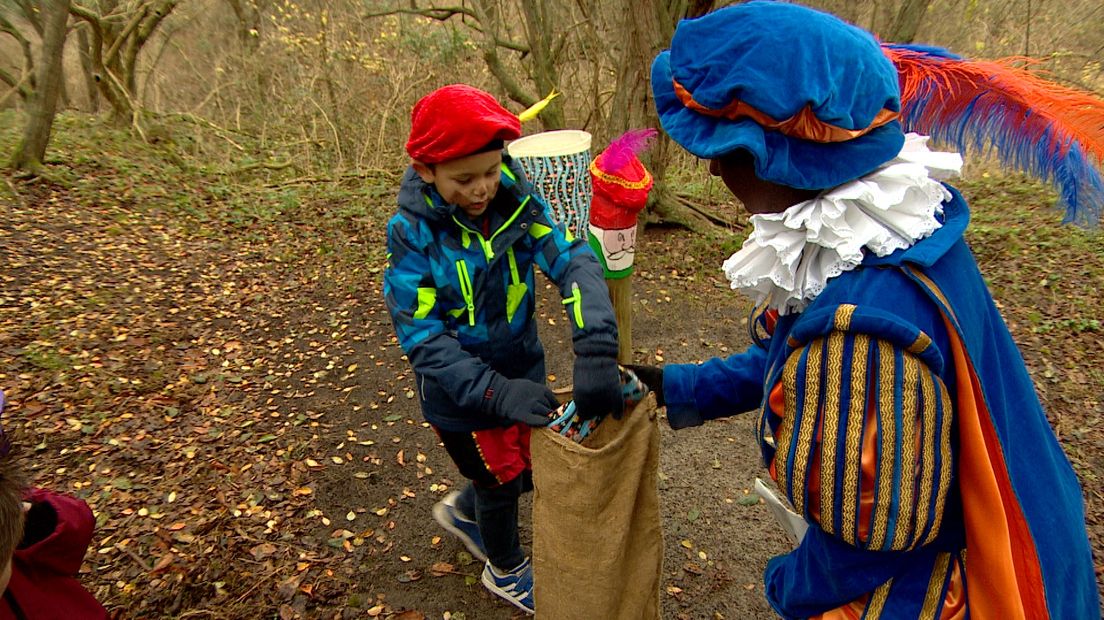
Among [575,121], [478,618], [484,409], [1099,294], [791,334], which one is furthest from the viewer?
[575,121]

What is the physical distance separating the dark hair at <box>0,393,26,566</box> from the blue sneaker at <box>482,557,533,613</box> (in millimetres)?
1702

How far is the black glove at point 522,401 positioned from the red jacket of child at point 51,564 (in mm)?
1120

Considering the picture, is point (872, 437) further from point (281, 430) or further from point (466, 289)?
point (281, 430)

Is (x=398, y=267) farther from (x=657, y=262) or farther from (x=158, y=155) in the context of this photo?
(x=158, y=155)

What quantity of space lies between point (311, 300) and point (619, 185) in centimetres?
352

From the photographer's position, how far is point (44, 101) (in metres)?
6.94

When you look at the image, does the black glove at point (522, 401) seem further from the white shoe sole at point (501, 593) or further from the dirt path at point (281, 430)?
the dirt path at point (281, 430)

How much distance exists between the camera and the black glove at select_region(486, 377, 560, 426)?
1.84 meters

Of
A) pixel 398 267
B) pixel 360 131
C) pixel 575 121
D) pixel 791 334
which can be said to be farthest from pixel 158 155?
pixel 791 334

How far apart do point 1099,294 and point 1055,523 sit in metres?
5.00

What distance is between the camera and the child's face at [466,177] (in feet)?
6.35

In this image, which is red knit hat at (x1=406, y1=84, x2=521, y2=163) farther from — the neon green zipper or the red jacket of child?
the red jacket of child

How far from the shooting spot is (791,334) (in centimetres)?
114

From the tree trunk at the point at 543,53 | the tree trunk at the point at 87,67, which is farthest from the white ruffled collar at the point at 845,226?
the tree trunk at the point at 87,67
